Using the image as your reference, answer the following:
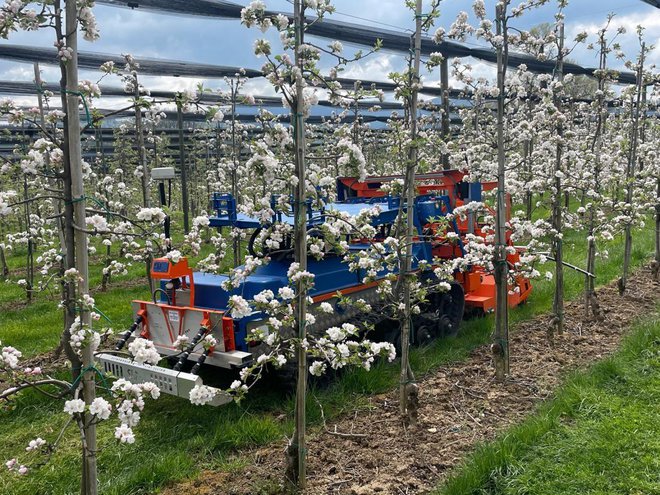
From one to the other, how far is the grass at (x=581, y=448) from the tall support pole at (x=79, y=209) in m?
2.41

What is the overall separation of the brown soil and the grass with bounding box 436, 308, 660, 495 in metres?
0.33

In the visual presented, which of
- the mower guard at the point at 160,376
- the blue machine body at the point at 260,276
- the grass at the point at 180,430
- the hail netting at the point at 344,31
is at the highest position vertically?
the hail netting at the point at 344,31

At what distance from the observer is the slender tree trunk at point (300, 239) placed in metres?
3.61

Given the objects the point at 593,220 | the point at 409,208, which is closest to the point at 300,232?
the point at 409,208

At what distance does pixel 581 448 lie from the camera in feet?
14.0

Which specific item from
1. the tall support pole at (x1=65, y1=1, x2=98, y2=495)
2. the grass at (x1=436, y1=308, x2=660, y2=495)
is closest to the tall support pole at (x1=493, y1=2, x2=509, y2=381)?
the grass at (x1=436, y1=308, x2=660, y2=495)

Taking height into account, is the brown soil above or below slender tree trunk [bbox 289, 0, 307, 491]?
below

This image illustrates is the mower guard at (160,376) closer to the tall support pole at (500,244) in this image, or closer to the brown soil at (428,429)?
the brown soil at (428,429)

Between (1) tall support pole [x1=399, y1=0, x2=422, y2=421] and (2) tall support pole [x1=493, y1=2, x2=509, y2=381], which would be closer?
(1) tall support pole [x1=399, y1=0, x2=422, y2=421]

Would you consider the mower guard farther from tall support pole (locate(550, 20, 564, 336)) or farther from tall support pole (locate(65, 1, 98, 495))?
tall support pole (locate(550, 20, 564, 336))

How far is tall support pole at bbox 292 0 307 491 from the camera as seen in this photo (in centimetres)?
361

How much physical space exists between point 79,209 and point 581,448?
4005 mm

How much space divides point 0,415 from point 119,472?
7.15 ft

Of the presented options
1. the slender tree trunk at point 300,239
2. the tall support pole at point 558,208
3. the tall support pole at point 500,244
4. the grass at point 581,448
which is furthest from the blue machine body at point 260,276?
the grass at point 581,448
